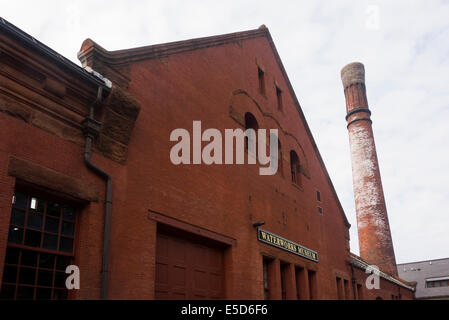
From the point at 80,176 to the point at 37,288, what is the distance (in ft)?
7.42

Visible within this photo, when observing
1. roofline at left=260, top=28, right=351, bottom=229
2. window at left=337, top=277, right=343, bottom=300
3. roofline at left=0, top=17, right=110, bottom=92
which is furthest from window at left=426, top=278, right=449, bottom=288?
roofline at left=0, top=17, right=110, bottom=92

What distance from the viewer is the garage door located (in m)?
11.1

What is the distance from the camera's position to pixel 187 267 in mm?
11992

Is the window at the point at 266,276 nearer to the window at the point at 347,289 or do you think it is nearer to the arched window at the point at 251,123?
the arched window at the point at 251,123

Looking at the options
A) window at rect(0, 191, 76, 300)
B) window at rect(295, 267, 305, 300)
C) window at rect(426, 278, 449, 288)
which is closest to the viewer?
window at rect(0, 191, 76, 300)

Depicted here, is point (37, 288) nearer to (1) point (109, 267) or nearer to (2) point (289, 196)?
(1) point (109, 267)

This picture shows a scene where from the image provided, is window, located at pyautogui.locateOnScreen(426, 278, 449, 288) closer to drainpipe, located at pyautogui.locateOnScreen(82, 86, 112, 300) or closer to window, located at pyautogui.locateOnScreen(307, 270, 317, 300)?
window, located at pyautogui.locateOnScreen(307, 270, 317, 300)

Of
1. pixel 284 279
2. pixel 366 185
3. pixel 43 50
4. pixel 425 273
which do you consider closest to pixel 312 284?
pixel 284 279

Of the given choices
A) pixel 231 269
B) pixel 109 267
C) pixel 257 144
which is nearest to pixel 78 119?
pixel 109 267

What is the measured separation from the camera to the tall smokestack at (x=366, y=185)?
32438mm

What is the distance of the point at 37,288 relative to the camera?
26.4 feet

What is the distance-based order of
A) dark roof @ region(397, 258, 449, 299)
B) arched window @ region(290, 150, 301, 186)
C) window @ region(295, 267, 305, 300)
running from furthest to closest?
dark roof @ region(397, 258, 449, 299) → arched window @ region(290, 150, 301, 186) → window @ region(295, 267, 305, 300)

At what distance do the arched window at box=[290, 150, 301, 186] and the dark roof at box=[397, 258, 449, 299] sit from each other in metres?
33.0
